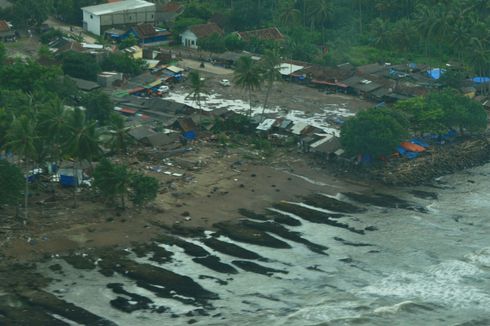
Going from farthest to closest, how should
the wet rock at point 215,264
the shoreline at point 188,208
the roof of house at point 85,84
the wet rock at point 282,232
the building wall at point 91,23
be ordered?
the building wall at point 91,23
the roof of house at point 85,84
the wet rock at point 282,232
the shoreline at point 188,208
the wet rock at point 215,264

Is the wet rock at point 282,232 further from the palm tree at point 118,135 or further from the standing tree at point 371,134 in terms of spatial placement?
the standing tree at point 371,134

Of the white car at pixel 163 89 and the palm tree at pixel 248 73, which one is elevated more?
the palm tree at pixel 248 73

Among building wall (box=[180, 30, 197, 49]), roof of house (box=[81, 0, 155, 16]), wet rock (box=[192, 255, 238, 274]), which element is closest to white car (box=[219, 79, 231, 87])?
building wall (box=[180, 30, 197, 49])

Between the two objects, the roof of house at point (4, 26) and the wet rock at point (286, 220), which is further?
the roof of house at point (4, 26)

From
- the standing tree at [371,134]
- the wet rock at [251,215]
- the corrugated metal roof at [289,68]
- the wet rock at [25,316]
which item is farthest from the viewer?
the corrugated metal roof at [289,68]

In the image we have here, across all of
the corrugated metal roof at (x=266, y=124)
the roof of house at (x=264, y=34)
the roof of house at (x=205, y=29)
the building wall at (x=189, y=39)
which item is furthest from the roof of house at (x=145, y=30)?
the corrugated metal roof at (x=266, y=124)

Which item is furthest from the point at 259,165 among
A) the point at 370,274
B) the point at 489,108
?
the point at 489,108
